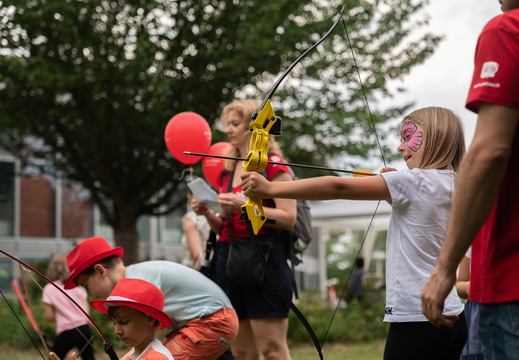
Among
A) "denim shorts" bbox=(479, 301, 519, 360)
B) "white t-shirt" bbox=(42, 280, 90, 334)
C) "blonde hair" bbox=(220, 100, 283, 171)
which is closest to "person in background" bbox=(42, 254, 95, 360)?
"white t-shirt" bbox=(42, 280, 90, 334)

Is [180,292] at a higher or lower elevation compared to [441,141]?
lower

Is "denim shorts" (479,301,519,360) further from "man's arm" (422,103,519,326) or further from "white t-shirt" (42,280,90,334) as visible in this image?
"white t-shirt" (42,280,90,334)

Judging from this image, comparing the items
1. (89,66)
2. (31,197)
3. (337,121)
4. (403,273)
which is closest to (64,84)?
(89,66)

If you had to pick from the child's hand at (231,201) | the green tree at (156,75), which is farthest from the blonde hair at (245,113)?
the green tree at (156,75)

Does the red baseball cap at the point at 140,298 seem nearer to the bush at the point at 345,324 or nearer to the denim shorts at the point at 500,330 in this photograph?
the denim shorts at the point at 500,330

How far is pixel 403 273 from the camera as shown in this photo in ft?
8.32

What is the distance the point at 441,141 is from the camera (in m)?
2.65

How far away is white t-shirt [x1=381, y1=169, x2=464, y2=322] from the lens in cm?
250

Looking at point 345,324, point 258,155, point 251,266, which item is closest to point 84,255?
point 251,266

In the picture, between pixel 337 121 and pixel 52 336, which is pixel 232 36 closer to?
pixel 337 121

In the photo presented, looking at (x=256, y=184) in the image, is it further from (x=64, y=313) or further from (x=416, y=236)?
(x=64, y=313)

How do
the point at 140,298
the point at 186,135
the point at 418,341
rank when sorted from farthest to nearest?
the point at 186,135 < the point at 140,298 < the point at 418,341

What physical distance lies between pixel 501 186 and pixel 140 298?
1.94 meters

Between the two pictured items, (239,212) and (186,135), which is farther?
(186,135)
